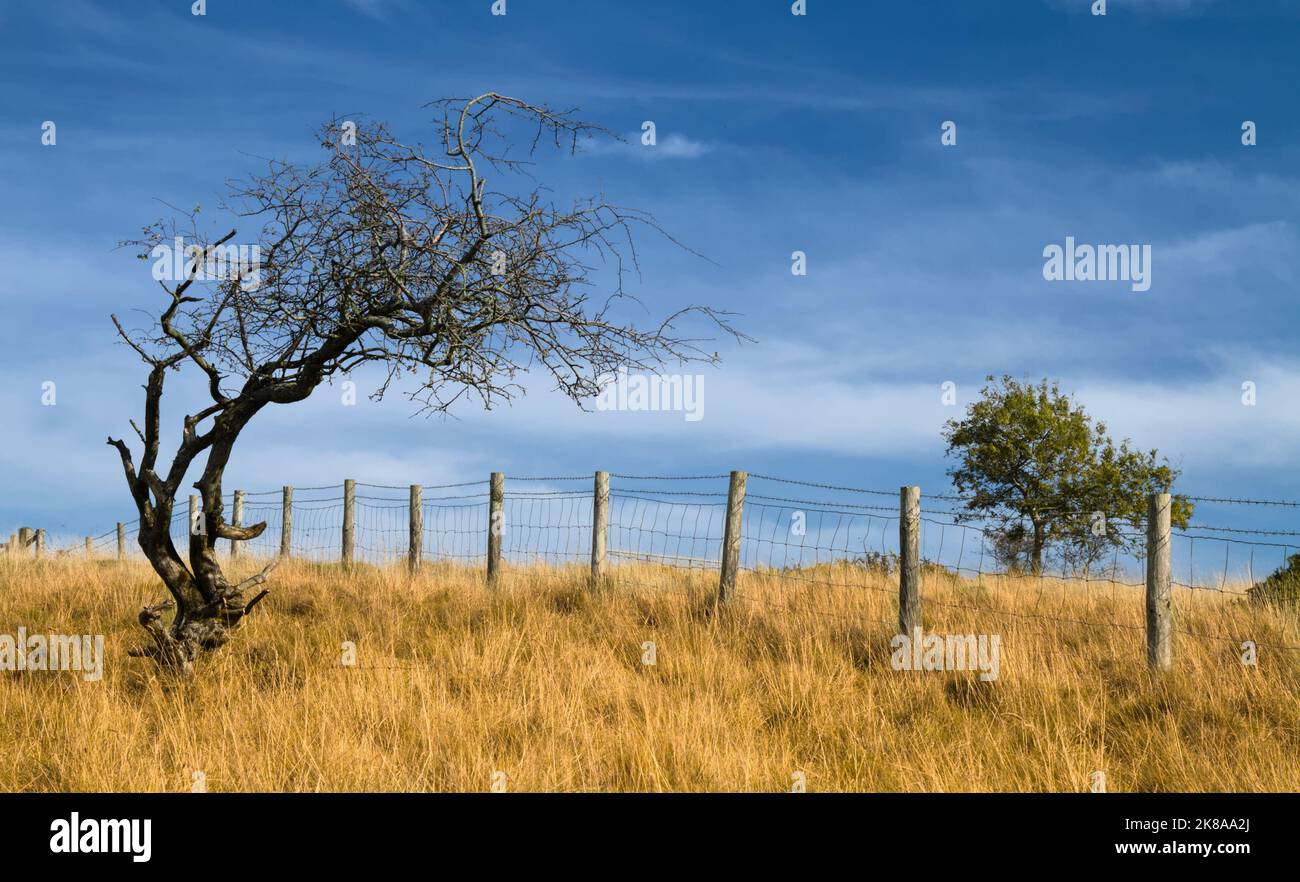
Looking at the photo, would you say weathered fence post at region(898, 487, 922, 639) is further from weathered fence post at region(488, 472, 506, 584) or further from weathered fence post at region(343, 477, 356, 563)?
weathered fence post at region(343, 477, 356, 563)

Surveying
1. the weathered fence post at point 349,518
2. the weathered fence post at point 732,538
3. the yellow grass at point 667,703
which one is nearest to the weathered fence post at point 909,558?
the yellow grass at point 667,703

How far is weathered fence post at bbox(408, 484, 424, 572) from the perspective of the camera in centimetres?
1714

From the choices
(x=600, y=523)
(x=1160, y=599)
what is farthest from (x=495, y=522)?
(x=1160, y=599)

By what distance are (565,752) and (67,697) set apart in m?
4.93

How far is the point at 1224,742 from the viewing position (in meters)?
7.59

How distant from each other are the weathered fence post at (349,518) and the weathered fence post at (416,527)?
232 cm

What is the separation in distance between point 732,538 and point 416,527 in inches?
299

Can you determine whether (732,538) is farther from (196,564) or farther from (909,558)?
(196,564)

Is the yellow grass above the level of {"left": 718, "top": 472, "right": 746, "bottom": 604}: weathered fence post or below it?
below

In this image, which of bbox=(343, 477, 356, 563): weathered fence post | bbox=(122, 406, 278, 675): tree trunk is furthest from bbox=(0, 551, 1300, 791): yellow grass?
bbox=(343, 477, 356, 563): weathered fence post

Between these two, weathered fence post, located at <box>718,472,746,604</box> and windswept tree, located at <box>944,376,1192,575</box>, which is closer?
weathered fence post, located at <box>718,472,746,604</box>

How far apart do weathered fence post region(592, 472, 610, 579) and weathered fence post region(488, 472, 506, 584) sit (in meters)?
2.06

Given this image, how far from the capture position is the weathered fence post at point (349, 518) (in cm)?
1919
